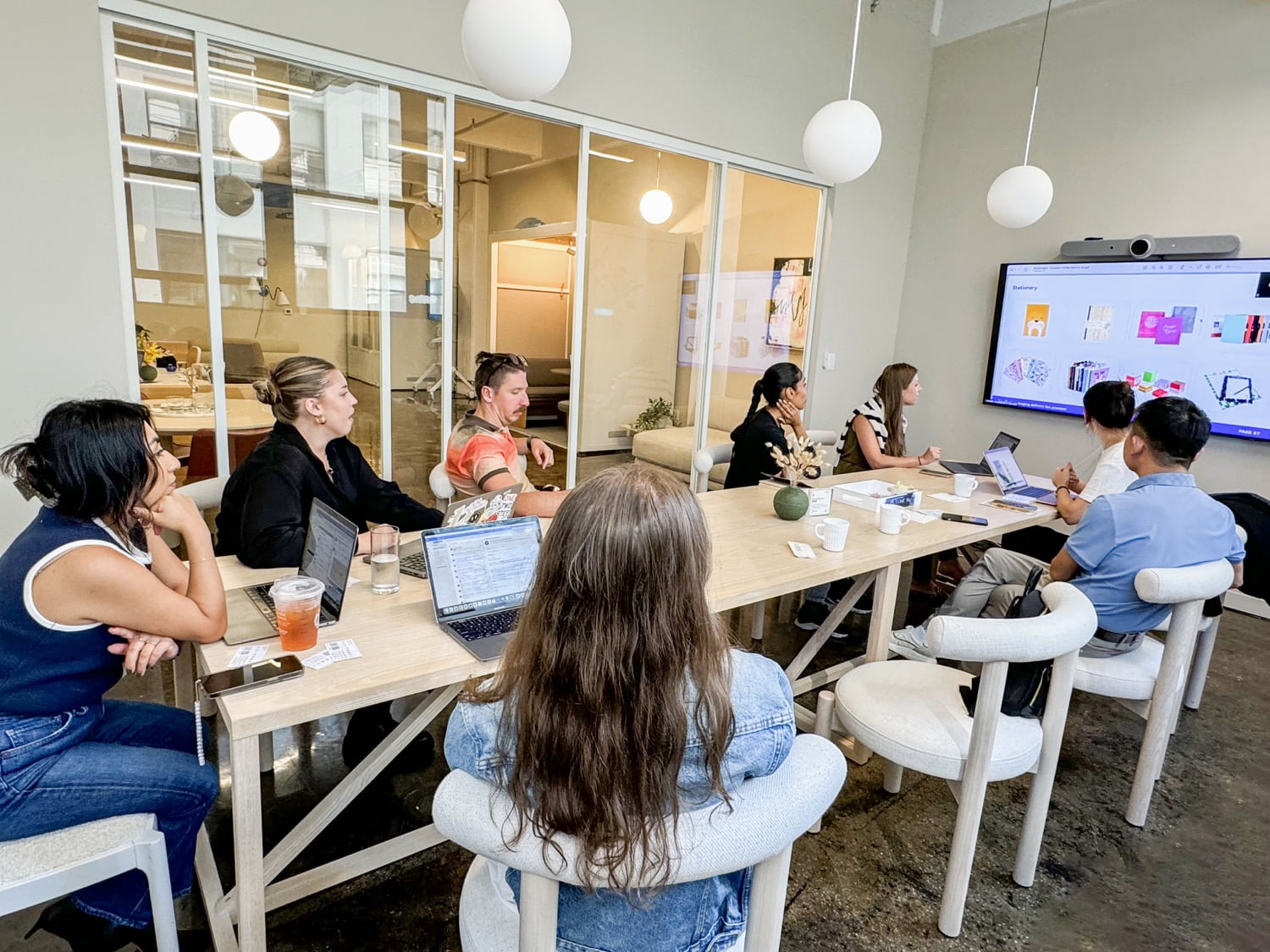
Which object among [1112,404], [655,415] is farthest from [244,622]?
[655,415]

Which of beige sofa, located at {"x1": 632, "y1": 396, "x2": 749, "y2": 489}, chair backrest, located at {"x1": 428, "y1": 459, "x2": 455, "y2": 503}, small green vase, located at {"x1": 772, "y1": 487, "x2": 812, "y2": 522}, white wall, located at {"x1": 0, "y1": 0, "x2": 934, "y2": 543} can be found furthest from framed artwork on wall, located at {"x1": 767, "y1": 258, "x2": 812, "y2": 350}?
chair backrest, located at {"x1": 428, "y1": 459, "x2": 455, "y2": 503}

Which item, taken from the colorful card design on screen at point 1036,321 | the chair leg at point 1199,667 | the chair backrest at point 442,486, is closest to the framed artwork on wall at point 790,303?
the colorful card design on screen at point 1036,321

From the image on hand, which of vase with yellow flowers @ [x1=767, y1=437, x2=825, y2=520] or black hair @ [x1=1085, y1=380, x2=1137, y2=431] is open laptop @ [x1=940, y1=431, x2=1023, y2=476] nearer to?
black hair @ [x1=1085, y1=380, x2=1137, y2=431]

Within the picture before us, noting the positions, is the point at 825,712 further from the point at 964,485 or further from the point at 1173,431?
the point at 964,485

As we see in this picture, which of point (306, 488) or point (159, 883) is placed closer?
point (159, 883)

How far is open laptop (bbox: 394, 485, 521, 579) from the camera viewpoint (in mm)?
1797

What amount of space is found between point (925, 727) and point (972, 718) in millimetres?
128

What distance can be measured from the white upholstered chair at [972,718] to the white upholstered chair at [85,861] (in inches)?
57.6

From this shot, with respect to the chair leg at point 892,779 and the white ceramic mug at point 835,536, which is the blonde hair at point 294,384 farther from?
the chair leg at point 892,779

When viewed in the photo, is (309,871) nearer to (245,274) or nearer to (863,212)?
(245,274)

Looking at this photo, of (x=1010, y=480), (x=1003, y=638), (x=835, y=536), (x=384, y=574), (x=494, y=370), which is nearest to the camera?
(x=1003, y=638)

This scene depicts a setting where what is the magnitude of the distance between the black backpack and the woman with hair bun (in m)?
1.69

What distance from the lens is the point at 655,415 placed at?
18.0 feet

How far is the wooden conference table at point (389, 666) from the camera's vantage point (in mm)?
1270
